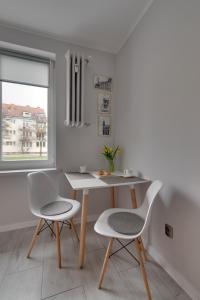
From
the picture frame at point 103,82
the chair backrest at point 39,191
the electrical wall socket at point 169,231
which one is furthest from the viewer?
the picture frame at point 103,82

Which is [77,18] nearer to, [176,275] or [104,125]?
[104,125]

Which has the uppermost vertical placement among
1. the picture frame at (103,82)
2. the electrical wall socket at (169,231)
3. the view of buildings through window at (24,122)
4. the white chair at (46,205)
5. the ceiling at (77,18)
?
the ceiling at (77,18)

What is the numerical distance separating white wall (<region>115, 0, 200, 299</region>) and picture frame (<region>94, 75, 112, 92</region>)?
0.49 metres

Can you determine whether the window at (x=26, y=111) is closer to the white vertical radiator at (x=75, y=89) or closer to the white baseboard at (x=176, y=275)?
the white vertical radiator at (x=75, y=89)

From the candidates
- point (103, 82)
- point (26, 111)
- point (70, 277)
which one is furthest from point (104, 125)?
point (70, 277)

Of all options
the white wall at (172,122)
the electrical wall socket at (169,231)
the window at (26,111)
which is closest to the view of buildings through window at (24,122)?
the window at (26,111)

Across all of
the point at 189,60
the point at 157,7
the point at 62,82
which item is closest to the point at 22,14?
the point at 62,82

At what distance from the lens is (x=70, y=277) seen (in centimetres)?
131

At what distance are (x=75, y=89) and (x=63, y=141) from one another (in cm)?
73

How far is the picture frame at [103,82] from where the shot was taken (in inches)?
89.5

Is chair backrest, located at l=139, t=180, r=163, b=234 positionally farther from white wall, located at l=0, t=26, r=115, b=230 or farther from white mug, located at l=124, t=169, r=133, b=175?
white wall, located at l=0, t=26, r=115, b=230

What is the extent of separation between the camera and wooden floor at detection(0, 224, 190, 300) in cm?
117

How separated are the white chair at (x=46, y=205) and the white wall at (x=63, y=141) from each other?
409 millimetres

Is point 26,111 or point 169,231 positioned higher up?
point 26,111
